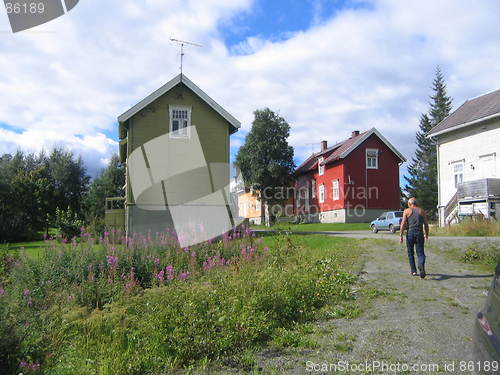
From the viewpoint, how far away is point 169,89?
787 inches

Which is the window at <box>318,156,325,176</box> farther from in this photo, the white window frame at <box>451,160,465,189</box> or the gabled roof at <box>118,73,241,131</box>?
the gabled roof at <box>118,73,241,131</box>

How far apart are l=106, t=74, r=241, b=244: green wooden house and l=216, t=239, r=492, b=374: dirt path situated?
11142 mm

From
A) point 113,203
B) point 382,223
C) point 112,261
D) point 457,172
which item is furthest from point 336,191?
point 112,261

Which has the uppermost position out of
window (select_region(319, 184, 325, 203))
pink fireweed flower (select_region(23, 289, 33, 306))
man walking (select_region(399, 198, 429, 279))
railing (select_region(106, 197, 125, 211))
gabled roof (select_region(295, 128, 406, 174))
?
gabled roof (select_region(295, 128, 406, 174))

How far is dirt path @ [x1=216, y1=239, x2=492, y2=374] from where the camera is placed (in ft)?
15.7

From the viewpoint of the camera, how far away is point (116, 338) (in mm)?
5426

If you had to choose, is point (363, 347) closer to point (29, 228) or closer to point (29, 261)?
point (29, 261)

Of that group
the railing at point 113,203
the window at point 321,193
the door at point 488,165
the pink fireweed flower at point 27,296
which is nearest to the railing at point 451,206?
the door at point 488,165

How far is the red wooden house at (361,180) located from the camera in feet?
125

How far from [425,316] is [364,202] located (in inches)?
1297

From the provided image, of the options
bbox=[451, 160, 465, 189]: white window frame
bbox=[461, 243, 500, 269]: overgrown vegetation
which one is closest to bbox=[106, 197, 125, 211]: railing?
bbox=[461, 243, 500, 269]: overgrown vegetation

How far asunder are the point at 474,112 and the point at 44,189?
1453 inches

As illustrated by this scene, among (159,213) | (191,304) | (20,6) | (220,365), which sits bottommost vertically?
(220,365)

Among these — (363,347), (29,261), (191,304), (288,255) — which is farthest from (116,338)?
(288,255)
